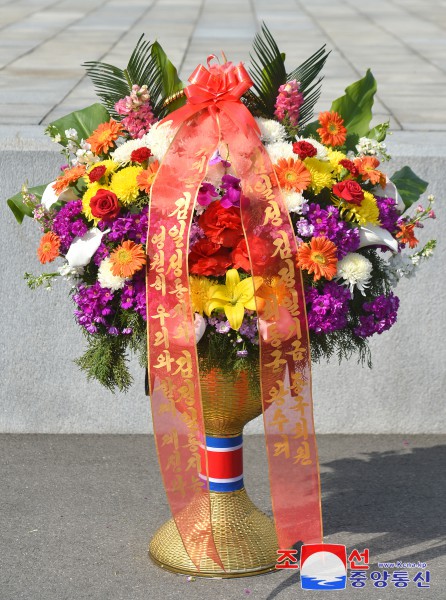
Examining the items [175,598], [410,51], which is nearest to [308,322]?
[175,598]

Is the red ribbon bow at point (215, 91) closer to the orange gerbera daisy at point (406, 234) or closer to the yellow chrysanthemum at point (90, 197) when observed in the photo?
the yellow chrysanthemum at point (90, 197)

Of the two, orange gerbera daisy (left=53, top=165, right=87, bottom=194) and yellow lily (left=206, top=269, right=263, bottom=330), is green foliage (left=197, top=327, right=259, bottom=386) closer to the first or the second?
yellow lily (left=206, top=269, right=263, bottom=330)

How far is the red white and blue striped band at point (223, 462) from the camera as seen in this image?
411 cm

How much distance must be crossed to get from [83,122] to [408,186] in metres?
1.24

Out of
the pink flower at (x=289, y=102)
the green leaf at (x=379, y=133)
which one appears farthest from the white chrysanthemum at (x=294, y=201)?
the green leaf at (x=379, y=133)

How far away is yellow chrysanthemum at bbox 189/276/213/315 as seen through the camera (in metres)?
3.71

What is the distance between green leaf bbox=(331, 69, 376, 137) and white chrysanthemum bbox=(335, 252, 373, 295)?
63 cm

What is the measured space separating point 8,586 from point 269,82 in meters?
1.97

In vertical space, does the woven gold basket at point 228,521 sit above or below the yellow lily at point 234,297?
below

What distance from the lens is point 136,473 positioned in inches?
203

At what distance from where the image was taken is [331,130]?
398 cm

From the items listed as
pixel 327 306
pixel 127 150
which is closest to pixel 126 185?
pixel 127 150

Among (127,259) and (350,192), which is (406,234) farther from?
(127,259)

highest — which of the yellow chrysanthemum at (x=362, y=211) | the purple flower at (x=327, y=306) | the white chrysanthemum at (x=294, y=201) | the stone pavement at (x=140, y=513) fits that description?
the white chrysanthemum at (x=294, y=201)
